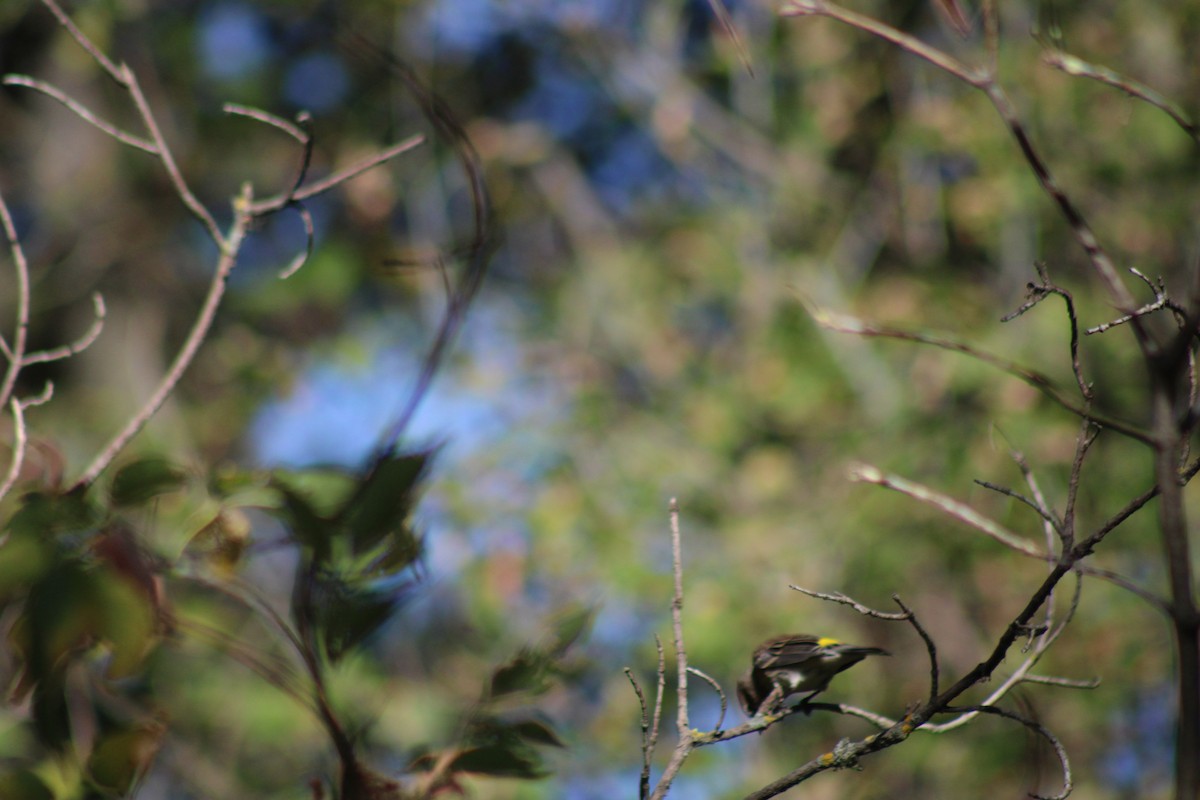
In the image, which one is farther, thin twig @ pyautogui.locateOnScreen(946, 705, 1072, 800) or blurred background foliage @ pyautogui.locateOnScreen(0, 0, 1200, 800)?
blurred background foliage @ pyautogui.locateOnScreen(0, 0, 1200, 800)

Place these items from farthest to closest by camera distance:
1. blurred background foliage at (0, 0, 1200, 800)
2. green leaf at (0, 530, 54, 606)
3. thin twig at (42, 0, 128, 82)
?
blurred background foliage at (0, 0, 1200, 800), thin twig at (42, 0, 128, 82), green leaf at (0, 530, 54, 606)

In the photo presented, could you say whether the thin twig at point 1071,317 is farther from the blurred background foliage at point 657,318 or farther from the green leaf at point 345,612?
the blurred background foliage at point 657,318

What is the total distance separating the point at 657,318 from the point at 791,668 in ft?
9.16

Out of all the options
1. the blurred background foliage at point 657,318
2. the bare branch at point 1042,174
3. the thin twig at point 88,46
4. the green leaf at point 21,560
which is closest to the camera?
the bare branch at point 1042,174

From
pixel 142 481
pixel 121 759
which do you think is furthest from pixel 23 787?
pixel 142 481

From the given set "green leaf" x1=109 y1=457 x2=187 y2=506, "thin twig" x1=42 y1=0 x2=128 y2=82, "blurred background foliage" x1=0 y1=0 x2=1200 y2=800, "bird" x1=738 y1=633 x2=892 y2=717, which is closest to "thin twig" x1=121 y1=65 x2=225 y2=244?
"thin twig" x1=42 y1=0 x2=128 y2=82

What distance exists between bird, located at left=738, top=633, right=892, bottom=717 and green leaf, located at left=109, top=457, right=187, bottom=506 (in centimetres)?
31

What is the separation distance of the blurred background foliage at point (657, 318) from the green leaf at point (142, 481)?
88 centimetres

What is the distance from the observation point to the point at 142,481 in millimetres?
508

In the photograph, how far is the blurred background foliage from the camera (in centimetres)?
225

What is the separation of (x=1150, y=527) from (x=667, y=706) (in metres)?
1.23

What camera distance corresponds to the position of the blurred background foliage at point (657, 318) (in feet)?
7.37

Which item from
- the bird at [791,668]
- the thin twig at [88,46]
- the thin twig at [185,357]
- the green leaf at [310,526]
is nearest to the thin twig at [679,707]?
the bird at [791,668]

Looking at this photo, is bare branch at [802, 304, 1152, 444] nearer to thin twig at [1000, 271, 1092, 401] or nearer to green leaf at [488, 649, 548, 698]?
thin twig at [1000, 271, 1092, 401]
